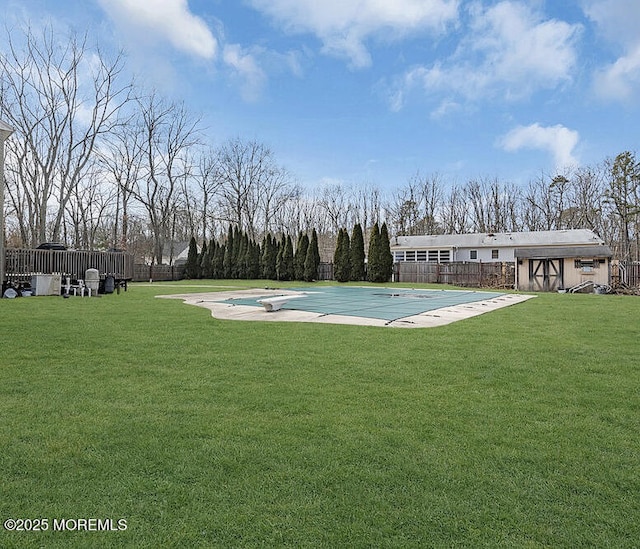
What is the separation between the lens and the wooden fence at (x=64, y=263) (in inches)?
528

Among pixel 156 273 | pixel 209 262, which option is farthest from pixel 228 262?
pixel 156 273

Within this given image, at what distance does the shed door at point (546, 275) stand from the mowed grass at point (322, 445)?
54.9 ft

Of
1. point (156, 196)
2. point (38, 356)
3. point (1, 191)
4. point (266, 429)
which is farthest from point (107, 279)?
point (156, 196)

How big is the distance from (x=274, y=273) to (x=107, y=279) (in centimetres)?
1433

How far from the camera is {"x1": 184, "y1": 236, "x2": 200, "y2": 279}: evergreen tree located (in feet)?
101

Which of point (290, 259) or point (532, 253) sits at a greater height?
point (290, 259)

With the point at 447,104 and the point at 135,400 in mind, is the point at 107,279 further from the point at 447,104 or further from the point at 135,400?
the point at 447,104

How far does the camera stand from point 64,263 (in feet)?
47.1

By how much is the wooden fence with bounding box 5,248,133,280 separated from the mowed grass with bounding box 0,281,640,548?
10279mm

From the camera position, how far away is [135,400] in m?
3.27

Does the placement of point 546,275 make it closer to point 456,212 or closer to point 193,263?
point 456,212

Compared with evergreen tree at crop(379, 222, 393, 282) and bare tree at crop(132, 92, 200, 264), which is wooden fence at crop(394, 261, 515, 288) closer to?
evergreen tree at crop(379, 222, 393, 282)

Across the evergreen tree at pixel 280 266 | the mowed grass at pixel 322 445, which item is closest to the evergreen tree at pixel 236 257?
the evergreen tree at pixel 280 266

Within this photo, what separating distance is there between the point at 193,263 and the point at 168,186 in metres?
6.67
